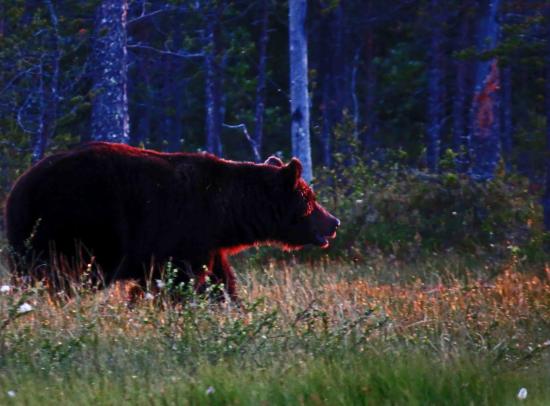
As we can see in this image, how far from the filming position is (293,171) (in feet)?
33.0

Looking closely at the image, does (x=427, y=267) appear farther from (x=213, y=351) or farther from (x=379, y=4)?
(x=379, y=4)

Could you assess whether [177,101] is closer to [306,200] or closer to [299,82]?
[299,82]

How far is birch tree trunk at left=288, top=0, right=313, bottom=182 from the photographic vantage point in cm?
1748

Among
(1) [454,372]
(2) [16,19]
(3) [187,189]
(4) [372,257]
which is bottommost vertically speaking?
(4) [372,257]

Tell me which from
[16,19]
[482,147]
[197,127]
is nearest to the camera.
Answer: [16,19]

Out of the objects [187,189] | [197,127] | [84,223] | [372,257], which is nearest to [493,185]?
[372,257]

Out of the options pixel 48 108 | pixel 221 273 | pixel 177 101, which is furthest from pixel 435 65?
pixel 221 273

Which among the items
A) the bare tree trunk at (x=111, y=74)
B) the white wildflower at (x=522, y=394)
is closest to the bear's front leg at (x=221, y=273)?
the white wildflower at (x=522, y=394)

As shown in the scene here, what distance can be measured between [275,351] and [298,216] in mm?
3916

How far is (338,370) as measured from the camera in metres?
6.00

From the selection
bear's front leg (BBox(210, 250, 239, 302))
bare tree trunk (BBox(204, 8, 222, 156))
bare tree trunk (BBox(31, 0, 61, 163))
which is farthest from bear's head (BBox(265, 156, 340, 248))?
bare tree trunk (BBox(204, 8, 222, 156))

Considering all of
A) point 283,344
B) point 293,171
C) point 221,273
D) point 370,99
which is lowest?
point 221,273

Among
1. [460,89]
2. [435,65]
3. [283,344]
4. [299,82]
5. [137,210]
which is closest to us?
[283,344]

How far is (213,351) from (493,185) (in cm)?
884
